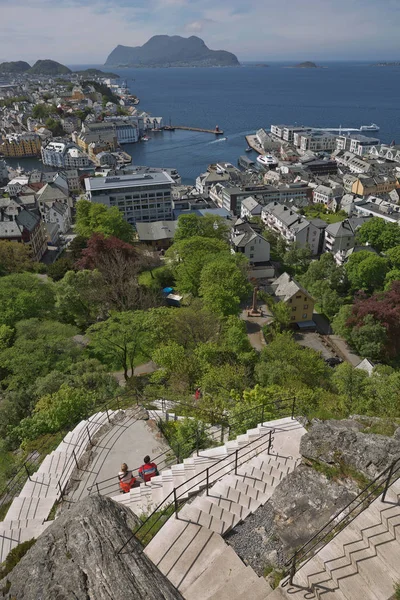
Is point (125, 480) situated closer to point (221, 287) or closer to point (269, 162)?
point (221, 287)

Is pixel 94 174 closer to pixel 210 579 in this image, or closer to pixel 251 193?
pixel 251 193

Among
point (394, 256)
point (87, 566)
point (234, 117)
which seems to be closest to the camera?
point (87, 566)

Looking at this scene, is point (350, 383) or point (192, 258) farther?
point (192, 258)

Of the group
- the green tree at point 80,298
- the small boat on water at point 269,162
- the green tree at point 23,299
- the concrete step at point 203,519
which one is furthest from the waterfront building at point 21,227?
the small boat on water at point 269,162

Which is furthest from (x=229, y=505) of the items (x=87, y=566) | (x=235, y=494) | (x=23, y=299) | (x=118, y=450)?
(x=23, y=299)

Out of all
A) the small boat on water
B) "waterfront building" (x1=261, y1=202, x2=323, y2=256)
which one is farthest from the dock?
"waterfront building" (x1=261, y1=202, x2=323, y2=256)

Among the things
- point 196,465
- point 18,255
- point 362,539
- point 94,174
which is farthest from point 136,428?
point 94,174

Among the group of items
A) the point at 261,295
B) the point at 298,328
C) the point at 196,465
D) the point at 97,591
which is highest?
the point at 97,591
